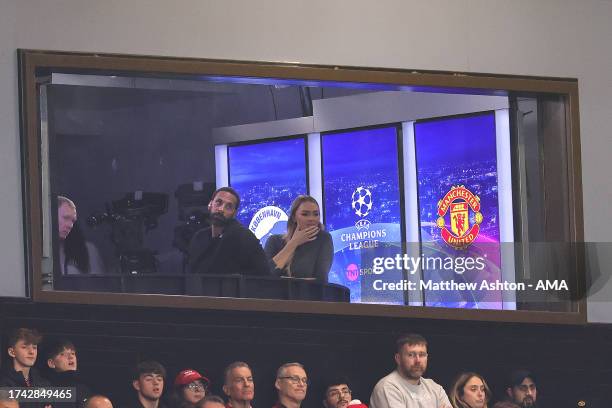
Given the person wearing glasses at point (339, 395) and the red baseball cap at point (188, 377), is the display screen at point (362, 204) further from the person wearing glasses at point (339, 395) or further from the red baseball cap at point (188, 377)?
the red baseball cap at point (188, 377)

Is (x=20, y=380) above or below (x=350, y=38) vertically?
below

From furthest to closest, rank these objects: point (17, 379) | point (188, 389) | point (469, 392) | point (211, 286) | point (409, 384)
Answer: point (469, 392), point (409, 384), point (211, 286), point (188, 389), point (17, 379)

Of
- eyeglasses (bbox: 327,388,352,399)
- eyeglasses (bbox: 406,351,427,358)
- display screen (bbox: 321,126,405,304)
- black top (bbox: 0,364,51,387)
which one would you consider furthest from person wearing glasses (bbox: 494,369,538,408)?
black top (bbox: 0,364,51,387)

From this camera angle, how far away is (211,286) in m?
5.86

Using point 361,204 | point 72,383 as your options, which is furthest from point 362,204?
point 72,383

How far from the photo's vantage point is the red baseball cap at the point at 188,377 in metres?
5.74

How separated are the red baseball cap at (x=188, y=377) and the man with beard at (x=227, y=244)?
1.49 ft

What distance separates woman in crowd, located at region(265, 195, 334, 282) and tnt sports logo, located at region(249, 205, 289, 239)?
0.13ft

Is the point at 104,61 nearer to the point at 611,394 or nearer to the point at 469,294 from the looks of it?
the point at 469,294

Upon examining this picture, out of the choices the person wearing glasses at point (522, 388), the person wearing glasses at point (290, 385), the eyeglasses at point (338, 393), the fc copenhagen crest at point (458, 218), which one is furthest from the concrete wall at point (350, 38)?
the eyeglasses at point (338, 393)

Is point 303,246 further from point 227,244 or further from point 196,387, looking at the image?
point 196,387

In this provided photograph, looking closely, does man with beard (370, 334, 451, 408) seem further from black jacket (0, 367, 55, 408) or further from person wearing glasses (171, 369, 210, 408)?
black jacket (0, 367, 55, 408)

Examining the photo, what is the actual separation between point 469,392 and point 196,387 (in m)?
1.33

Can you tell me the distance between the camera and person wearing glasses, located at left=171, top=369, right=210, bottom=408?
5.73 m
